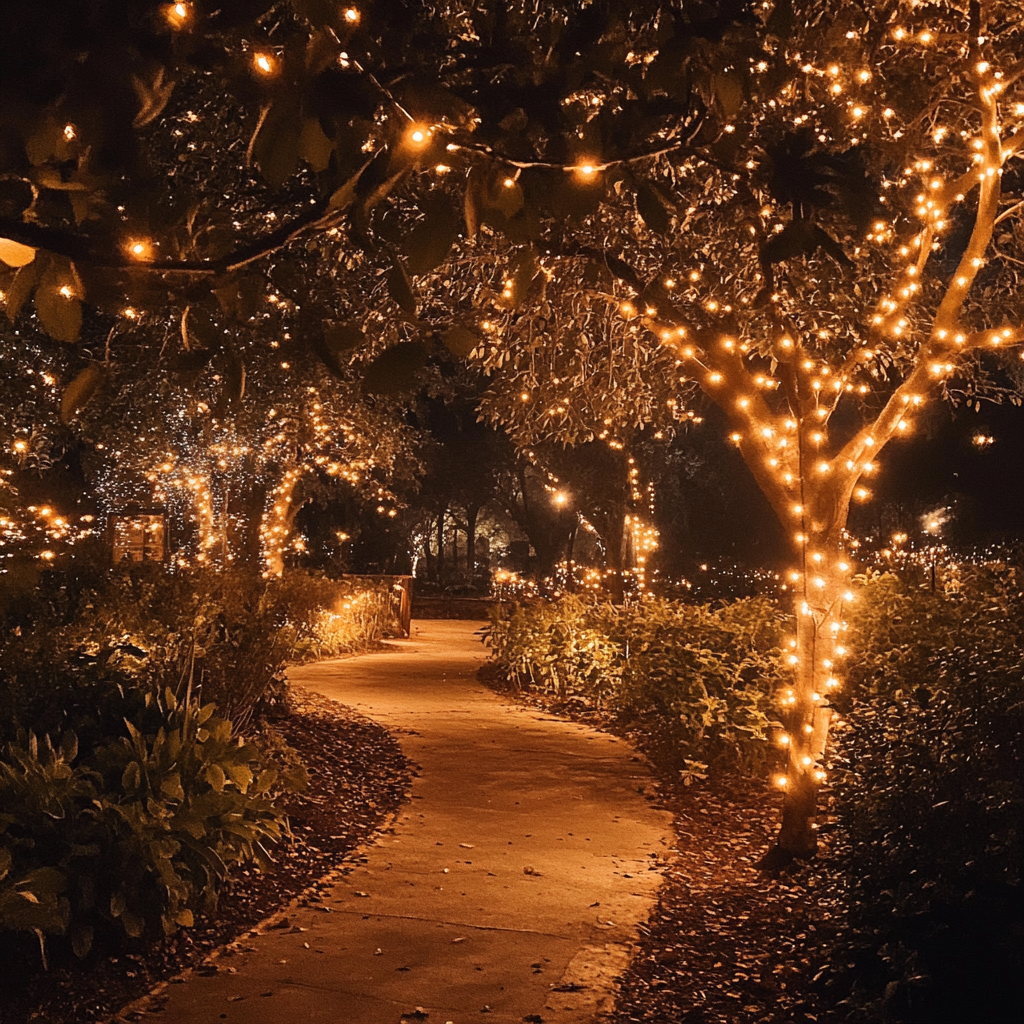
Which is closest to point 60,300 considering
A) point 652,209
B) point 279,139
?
point 279,139

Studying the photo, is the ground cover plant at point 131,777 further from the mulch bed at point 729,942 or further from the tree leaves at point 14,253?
the tree leaves at point 14,253

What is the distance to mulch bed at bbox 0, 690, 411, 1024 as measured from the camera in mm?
4164

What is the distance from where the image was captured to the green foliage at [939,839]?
12.1 feet

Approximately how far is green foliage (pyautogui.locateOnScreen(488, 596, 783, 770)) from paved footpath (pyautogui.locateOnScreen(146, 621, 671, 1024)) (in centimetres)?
67

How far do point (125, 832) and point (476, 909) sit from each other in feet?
6.04

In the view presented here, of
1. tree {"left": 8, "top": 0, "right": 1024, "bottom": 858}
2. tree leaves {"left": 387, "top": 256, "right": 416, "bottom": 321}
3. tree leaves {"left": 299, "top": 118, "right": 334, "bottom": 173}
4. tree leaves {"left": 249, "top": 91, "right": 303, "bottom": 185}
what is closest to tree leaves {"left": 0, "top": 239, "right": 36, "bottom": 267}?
tree {"left": 8, "top": 0, "right": 1024, "bottom": 858}

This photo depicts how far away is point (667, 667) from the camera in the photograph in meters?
9.93

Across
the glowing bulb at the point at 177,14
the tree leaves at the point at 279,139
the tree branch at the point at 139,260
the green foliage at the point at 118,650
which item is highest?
the glowing bulb at the point at 177,14

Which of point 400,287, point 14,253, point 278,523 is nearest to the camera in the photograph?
point 400,287

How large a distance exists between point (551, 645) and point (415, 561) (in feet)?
110

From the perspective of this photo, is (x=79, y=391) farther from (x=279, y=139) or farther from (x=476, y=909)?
(x=476, y=909)

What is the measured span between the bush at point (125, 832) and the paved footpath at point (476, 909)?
0.42m

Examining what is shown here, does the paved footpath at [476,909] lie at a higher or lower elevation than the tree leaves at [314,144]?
lower

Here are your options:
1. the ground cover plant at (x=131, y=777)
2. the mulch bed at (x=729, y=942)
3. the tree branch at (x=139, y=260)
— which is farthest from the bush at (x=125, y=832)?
the tree branch at (x=139, y=260)
